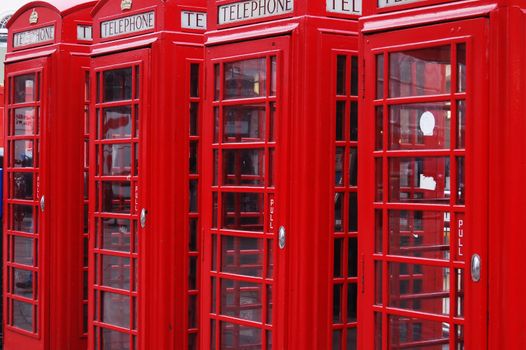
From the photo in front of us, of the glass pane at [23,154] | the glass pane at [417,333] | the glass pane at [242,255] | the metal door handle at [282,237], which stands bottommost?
the glass pane at [417,333]

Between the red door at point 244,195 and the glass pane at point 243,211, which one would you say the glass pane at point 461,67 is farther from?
the glass pane at point 243,211

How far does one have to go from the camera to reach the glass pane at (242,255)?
558cm

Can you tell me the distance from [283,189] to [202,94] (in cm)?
106

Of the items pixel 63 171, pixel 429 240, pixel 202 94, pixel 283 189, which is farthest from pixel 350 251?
pixel 63 171

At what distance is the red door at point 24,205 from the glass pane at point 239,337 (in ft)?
7.15

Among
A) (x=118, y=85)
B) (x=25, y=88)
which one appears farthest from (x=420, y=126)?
(x=25, y=88)

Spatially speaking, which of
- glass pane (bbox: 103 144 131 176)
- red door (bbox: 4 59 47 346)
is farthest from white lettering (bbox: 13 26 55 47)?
glass pane (bbox: 103 144 131 176)

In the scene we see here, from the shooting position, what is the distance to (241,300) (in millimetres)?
5727

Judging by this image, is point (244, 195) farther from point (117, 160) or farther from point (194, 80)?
point (117, 160)

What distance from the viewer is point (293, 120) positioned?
5379 millimetres

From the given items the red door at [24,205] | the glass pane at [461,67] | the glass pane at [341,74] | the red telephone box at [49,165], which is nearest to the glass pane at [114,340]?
the red telephone box at [49,165]

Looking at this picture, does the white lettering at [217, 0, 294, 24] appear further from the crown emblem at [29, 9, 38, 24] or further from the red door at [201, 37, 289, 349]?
the crown emblem at [29, 9, 38, 24]

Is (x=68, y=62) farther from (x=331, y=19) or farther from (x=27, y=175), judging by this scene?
(x=331, y=19)

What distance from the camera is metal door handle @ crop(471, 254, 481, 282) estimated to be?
4363 millimetres
